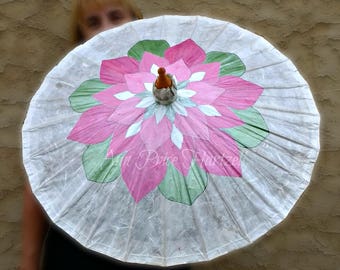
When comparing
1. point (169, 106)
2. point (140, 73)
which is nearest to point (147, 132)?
point (169, 106)

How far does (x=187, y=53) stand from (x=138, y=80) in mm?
144

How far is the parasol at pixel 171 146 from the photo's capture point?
1.29m

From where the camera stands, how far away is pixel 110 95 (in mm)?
1430

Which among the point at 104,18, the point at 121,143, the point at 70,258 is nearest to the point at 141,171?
the point at 121,143

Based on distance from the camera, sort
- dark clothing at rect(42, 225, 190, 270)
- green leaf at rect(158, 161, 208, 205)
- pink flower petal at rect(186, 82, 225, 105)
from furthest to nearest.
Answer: dark clothing at rect(42, 225, 190, 270) < pink flower petal at rect(186, 82, 225, 105) < green leaf at rect(158, 161, 208, 205)

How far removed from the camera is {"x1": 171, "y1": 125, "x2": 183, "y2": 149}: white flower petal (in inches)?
52.1

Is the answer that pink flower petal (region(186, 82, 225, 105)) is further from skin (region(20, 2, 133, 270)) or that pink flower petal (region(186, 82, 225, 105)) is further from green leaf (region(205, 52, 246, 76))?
skin (region(20, 2, 133, 270))

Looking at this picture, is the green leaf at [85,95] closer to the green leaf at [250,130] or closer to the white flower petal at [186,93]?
the white flower petal at [186,93]

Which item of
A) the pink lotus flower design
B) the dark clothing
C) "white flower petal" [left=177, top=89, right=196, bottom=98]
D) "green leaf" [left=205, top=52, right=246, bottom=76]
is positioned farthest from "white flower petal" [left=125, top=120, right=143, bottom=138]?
the dark clothing

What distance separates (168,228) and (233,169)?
18cm

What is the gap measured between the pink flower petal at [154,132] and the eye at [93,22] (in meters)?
0.56

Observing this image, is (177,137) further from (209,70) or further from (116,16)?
(116,16)

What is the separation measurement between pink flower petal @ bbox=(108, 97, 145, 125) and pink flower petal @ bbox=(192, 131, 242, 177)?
0.46 ft

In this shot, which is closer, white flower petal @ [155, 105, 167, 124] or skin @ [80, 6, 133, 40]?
white flower petal @ [155, 105, 167, 124]
